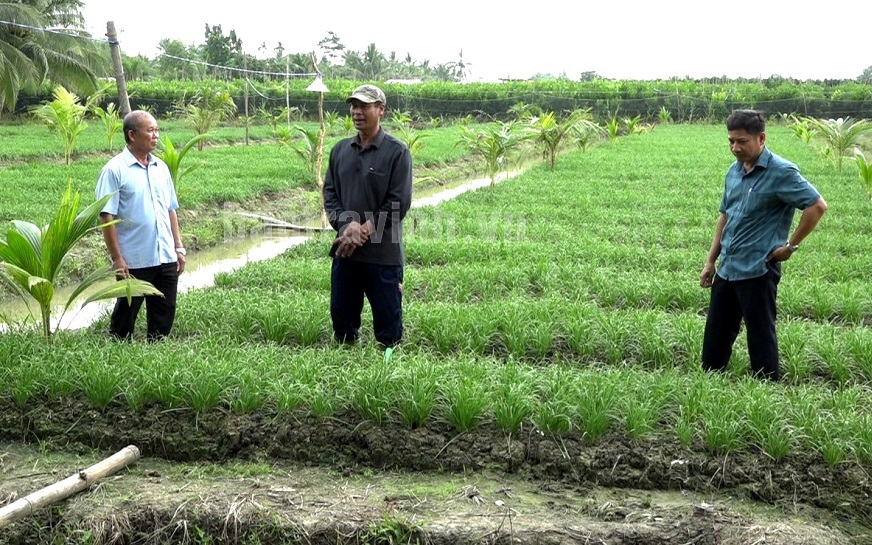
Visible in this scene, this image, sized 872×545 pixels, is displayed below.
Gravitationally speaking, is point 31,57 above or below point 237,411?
above

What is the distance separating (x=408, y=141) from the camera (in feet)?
52.4

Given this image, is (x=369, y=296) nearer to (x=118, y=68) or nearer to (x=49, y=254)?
(x=49, y=254)

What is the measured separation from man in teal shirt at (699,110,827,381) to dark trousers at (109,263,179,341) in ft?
11.6

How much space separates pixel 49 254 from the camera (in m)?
5.18

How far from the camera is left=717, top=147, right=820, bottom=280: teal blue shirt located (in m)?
4.50

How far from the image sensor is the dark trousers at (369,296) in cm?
523

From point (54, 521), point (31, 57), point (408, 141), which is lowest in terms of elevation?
point (54, 521)

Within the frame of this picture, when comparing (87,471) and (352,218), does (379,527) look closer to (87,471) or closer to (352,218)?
(87,471)

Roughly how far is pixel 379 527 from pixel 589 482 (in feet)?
3.63

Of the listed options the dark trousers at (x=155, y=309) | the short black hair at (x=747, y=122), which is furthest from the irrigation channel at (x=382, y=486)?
the short black hair at (x=747, y=122)

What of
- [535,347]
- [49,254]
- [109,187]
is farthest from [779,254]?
[49,254]

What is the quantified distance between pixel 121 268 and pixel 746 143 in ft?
12.5

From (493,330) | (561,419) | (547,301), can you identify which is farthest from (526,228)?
(561,419)

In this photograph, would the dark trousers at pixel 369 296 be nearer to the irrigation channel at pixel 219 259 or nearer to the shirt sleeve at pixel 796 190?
the shirt sleeve at pixel 796 190
